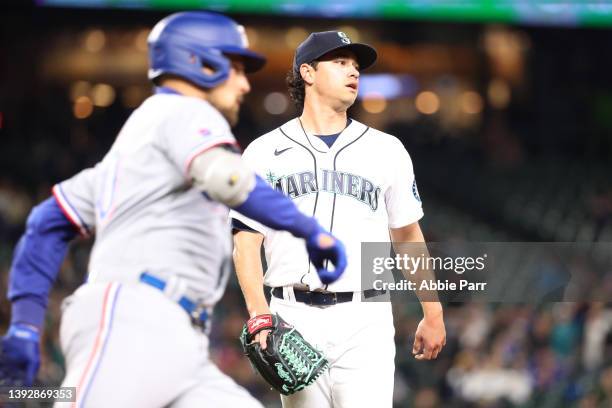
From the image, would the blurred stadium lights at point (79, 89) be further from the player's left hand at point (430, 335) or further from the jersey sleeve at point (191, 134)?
the jersey sleeve at point (191, 134)

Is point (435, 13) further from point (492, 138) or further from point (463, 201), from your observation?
point (492, 138)

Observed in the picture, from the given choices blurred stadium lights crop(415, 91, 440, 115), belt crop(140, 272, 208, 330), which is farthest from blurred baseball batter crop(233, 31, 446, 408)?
blurred stadium lights crop(415, 91, 440, 115)

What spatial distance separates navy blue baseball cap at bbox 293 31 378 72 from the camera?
15.1 ft

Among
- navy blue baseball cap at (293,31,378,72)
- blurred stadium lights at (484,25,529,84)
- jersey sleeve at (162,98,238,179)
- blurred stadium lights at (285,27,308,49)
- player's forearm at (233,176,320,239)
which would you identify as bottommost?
player's forearm at (233,176,320,239)

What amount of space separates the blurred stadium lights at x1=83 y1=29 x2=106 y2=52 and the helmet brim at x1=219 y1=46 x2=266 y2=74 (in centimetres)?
1882

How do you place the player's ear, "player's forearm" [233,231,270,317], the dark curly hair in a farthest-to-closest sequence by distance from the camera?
the dark curly hair → the player's ear → "player's forearm" [233,231,270,317]

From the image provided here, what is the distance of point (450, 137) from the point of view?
1919 centimetres

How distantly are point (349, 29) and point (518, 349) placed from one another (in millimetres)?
12138

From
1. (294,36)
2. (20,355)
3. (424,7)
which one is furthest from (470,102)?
(20,355)

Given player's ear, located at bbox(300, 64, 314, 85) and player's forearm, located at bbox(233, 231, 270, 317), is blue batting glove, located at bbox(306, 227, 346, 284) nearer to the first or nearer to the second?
player's forearm, located at bbox(233, 231, 270, 317)

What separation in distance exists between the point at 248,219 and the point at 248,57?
1322mm

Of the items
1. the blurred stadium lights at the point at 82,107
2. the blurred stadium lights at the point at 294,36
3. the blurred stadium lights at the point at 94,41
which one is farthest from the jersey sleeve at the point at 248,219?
the blurred stadium lights at the point at 94,41

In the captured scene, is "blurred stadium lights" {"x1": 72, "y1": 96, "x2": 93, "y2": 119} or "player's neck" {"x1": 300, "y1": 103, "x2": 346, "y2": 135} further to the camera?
"blurred stadium lights" {"x1": 72, "y1": 96, "x2": 93, "y2": 119}

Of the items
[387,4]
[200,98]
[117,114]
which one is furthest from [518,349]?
[117,114]
